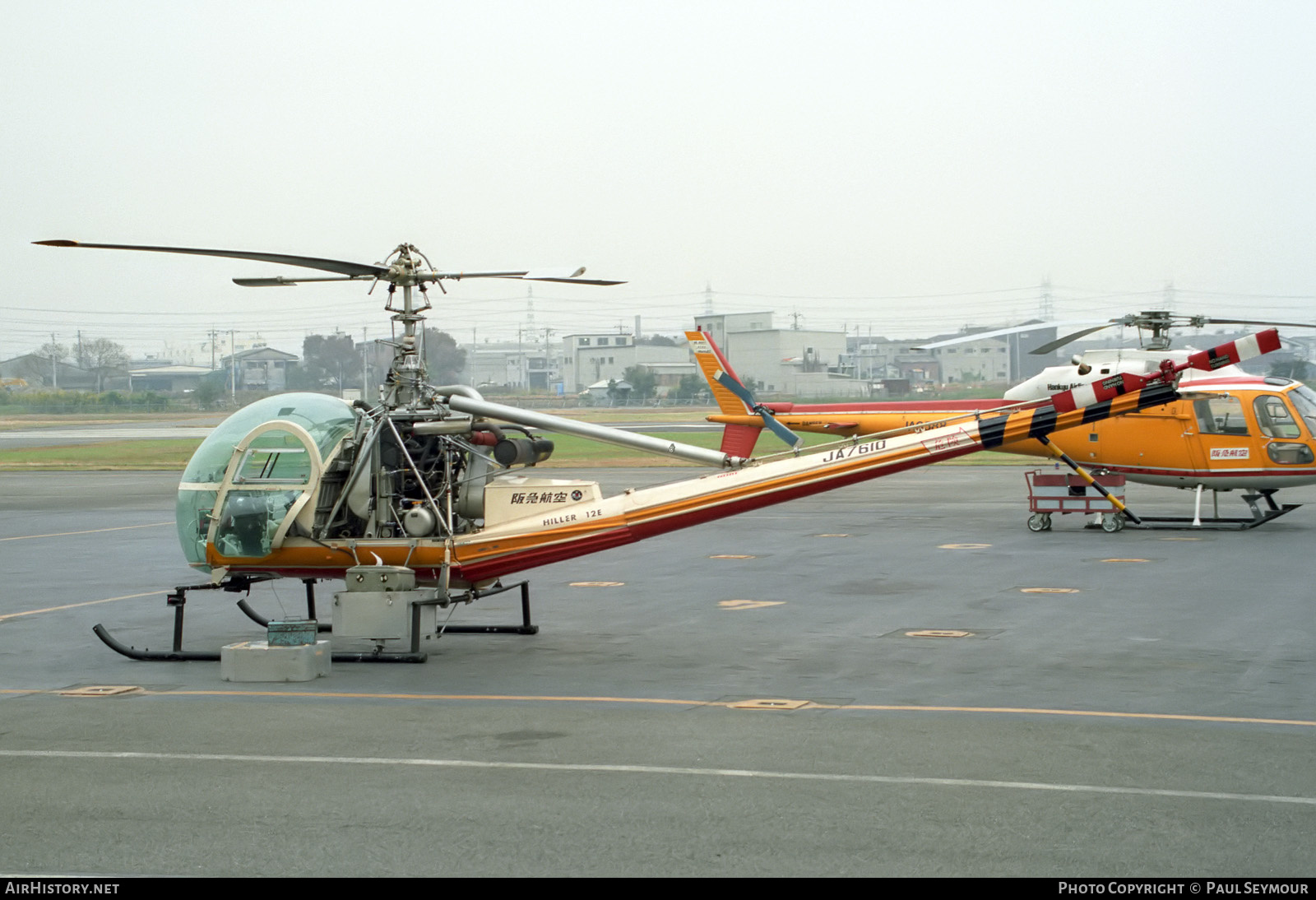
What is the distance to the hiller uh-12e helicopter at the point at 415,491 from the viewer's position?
41.4 ft

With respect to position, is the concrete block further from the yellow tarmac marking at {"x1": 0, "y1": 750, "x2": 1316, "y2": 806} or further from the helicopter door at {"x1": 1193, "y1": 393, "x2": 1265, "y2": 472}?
the helicopter door at {"x1": 1193, "y1": 393, "x2": 1265, "y2": 472}

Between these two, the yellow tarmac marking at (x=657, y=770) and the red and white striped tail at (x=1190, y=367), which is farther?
the red and white striped tail at (x=1190, y=367)

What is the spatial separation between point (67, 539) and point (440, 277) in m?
15.9

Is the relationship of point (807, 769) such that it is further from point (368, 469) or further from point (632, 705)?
point (368, 469)

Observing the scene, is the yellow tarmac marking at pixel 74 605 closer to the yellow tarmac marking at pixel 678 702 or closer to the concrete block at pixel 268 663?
the yellow tarmac marking at pixel 678 702

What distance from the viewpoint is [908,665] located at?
1179 centimetres

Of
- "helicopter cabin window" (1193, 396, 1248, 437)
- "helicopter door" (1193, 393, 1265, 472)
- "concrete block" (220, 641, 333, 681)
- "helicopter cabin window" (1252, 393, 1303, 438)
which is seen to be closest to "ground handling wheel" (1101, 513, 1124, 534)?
"helicopter door" (1193, 393, 1265, 472)

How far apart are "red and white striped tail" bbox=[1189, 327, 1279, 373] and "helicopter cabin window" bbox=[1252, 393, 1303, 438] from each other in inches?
477

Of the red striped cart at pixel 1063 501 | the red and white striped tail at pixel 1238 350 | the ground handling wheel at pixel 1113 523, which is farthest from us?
the red striped cart at pixel 1063 501

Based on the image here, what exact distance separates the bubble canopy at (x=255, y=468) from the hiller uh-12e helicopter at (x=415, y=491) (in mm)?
13

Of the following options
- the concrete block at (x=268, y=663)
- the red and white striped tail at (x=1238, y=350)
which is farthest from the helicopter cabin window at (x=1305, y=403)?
the concrete block at (x=268, y=663)

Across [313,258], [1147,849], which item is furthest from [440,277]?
[1147,849]

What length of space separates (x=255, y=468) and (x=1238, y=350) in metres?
9.12

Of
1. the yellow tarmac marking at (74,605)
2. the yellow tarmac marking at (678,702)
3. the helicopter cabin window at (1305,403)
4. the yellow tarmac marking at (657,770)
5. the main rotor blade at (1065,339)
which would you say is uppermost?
the main rotor blade at (1065,339)
